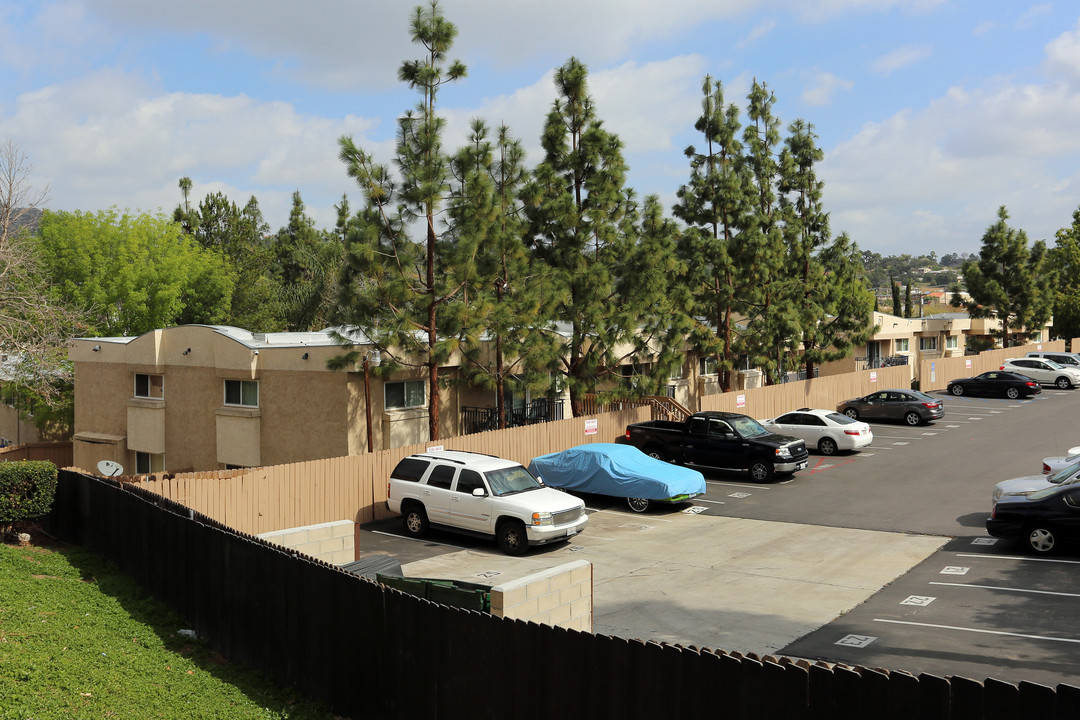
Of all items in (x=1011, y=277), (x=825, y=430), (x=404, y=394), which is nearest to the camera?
(x=404, y=394)

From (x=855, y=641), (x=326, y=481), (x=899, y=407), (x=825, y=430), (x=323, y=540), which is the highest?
(x=899, y=407)

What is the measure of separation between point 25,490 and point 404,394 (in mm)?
13210

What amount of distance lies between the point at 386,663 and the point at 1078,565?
40.8 feet

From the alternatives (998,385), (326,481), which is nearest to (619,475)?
(326,481)

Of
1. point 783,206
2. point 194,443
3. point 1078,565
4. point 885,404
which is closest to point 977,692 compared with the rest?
point 1078,565

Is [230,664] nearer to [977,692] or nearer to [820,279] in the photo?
[977,692]

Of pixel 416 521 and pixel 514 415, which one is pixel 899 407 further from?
pixel 416 521

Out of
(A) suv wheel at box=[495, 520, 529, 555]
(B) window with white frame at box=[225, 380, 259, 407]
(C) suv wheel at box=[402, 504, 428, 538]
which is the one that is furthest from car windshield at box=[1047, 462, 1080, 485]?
(B) window with white frame at box=[225, 380, 259, 407]

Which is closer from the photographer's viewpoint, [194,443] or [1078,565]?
[1078,565]

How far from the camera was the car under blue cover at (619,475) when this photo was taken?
2138 centimetres

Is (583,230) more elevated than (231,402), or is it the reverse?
(583,230)

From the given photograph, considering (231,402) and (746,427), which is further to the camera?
(231,402)

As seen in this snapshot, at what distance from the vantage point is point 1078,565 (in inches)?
606

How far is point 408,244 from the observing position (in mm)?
24875
